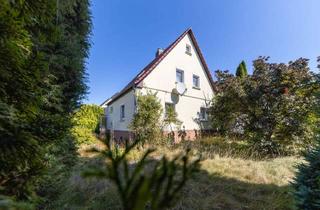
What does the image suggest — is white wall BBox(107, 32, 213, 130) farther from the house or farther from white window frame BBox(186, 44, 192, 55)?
white window frame BBox(186, 44, 192, 55)

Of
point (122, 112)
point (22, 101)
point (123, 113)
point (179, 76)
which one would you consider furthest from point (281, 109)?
point (22, 101)

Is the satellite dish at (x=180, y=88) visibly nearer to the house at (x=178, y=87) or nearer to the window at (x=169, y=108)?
the house at (x=178, y=87)

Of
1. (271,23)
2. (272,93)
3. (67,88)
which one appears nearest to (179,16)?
(271,23)

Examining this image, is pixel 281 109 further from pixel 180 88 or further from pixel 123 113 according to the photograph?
pixel 123 113

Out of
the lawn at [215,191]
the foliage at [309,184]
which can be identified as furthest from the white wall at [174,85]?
the foliage at [309,184]

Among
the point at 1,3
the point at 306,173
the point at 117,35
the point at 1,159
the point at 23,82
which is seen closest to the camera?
the point at 1,3

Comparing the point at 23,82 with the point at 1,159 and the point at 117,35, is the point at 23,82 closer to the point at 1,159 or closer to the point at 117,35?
the point at 1,159

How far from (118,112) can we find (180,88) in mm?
5082

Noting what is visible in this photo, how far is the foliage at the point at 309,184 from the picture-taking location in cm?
349

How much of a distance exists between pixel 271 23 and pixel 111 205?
9289mm

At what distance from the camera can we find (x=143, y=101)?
38.2 ft

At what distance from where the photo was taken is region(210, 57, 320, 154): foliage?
9.78 meters

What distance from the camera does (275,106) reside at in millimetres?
10109

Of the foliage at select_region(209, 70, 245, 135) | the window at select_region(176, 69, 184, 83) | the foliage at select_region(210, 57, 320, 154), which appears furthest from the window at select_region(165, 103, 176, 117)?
the foliage at select_region(210, 57, 320, 154)
